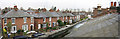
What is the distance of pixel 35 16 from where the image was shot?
2902 cm

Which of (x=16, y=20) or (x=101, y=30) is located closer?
(x=101, y=30)

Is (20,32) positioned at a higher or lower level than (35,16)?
lower

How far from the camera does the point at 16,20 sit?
23.8 m

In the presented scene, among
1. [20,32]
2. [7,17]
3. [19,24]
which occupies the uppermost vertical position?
[7,17]

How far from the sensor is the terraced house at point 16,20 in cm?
2263

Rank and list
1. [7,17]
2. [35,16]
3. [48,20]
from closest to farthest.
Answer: [7,17] → [35,16] → [48,20]

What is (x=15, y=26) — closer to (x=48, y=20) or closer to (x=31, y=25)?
(x=31, y=25)

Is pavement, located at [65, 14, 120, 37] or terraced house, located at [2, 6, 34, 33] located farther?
terraced house, located at [2, 6, 34, 33]

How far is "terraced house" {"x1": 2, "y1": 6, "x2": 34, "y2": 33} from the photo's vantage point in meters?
22.6

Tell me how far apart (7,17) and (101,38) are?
23931 millimetres

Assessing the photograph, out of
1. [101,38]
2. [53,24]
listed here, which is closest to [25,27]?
[53,24]

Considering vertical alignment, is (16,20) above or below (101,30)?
below

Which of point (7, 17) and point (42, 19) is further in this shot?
point (42, 19)

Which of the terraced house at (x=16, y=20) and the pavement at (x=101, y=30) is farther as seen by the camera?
the terraced house at (x=16, y=20)
